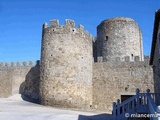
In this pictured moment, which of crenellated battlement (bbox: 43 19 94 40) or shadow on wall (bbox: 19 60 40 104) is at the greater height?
crenellated battlement (bbox: 43 19 94 40)

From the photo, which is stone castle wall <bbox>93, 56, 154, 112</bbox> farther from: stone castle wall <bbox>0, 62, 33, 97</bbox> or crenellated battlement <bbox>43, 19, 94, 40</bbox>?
stone castle wall <bbox>0, 62, 33, 97</bbox>

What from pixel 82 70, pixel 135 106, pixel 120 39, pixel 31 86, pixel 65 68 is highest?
pixel 120 39

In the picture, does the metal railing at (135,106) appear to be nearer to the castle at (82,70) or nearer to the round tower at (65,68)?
the round tower at (65,68)

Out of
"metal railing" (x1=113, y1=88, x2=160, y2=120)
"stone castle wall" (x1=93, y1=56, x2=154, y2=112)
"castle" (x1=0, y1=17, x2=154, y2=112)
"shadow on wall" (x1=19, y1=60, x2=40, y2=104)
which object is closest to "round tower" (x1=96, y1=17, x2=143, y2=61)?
"castle" (x1=0, y1=17, x2=154, y2=112)

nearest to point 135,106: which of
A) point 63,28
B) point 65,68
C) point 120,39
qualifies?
point 65,68

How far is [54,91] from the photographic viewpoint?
1698 cm

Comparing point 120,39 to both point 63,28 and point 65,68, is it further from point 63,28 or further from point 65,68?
point 65,68

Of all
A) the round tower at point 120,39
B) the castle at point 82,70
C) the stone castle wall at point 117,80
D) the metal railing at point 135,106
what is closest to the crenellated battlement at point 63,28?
the castle at point 82,70

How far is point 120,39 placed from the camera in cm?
2255

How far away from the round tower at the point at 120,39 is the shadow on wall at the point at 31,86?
711cm

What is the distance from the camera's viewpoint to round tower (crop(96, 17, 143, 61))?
22.4 metres

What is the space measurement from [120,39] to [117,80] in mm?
5084

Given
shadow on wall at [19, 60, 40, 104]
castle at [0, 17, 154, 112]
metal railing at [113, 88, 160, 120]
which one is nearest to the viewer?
metal railing at [113, 88, 160, 120]

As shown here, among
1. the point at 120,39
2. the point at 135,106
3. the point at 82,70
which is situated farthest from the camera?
the point at 120,39
